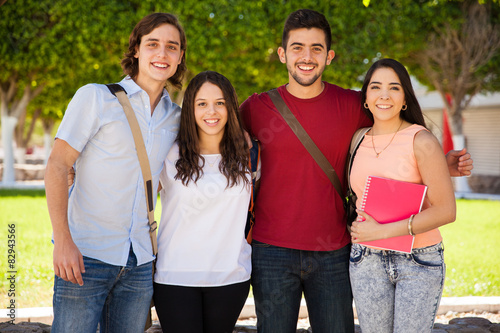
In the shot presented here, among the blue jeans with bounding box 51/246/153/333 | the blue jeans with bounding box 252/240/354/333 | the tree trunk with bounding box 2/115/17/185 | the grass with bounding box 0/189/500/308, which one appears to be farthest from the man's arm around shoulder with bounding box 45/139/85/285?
the tree trunk with bounding box 2/115/17/185

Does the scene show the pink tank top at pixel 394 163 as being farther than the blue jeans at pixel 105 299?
Yes

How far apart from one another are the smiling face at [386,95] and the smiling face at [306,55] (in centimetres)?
47

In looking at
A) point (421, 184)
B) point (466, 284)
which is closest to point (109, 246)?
point (421, 184)

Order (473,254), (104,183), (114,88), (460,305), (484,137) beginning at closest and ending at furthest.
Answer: (104,183)
(114,88)
(460,305)
(473,254)
(484,137)

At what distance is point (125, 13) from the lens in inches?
562

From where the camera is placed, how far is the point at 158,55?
9.63ft

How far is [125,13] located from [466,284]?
494 inches

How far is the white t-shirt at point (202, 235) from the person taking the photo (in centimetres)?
287

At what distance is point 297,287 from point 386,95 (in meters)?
1.48

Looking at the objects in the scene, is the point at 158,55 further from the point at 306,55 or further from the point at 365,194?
the point at 365,194

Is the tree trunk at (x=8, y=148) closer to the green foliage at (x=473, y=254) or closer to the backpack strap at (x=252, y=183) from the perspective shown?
the green foliage at (x=473, y=254)

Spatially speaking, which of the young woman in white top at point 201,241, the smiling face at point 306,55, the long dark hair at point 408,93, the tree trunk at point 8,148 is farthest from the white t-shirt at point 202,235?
the tree trunk at point 8,148

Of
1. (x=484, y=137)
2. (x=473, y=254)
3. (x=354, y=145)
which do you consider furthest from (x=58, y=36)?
(x=484, y=137)

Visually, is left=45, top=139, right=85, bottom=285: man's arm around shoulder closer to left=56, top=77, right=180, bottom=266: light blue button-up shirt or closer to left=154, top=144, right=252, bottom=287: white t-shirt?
left=56, top=77, right=180, bottom=266: light blue button-up shirt
